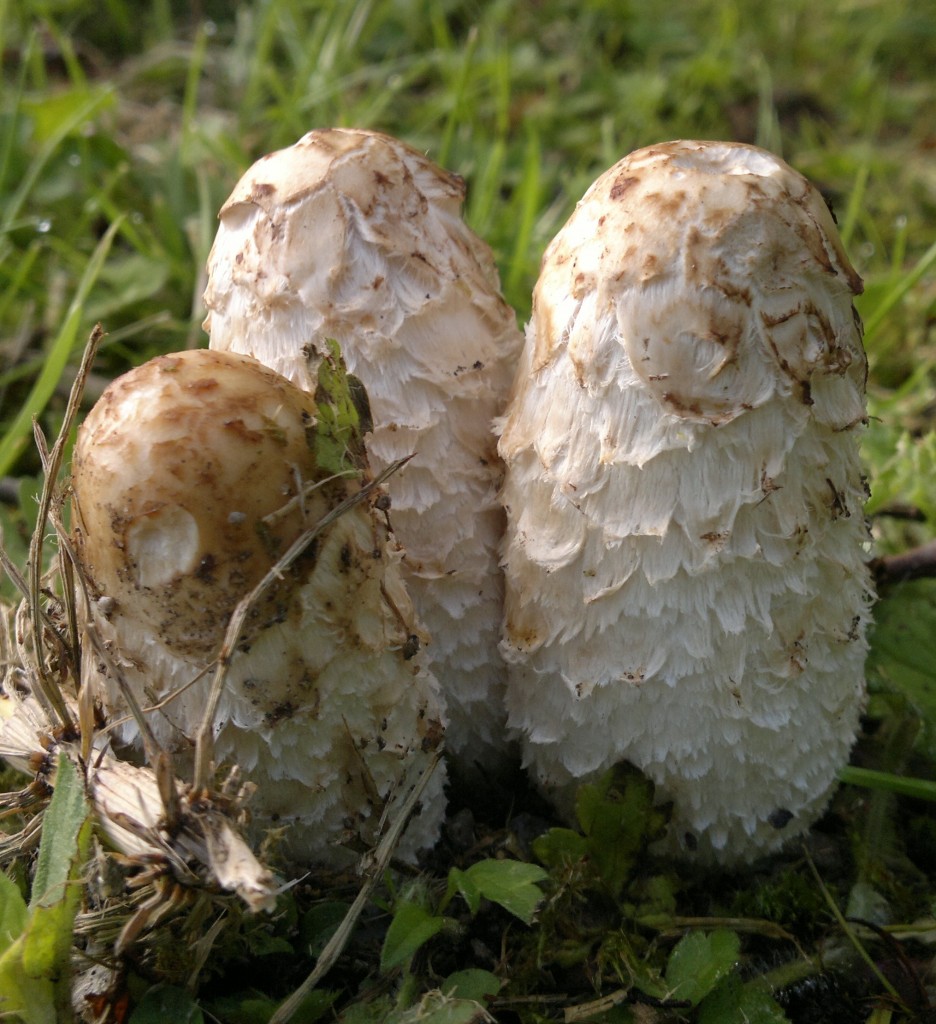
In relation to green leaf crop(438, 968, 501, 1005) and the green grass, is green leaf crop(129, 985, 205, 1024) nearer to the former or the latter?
the green grass

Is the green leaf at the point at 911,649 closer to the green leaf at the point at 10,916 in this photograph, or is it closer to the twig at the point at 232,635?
the twig at the point at 232,635

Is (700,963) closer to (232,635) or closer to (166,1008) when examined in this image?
(166,1008)

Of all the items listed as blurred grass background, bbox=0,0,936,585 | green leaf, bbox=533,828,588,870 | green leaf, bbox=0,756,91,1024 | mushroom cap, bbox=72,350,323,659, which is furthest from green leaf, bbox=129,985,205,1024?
blurred grass background, bbox=0,0,936,585

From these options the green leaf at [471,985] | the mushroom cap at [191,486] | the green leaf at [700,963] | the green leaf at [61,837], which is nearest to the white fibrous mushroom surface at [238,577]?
the mushroom cap at [191,486]

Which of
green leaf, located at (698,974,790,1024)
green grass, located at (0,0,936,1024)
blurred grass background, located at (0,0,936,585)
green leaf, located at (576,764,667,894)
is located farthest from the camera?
blurred grass background, located at (0,0,936,585)

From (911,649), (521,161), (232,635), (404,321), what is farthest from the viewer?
(521,161)

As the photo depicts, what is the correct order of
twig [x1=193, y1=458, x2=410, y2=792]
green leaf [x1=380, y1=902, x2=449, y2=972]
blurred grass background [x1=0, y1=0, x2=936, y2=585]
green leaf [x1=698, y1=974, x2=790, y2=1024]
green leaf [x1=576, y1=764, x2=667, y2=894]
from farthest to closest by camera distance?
blurred grass background [x1=0, y1=0, x2=936, y2=585] < green leaf [x1=576, y1=764, x2=667, y2=894] < green leaf [x1=698, y1=974, x2=790, y2=1024] < green leaf [x1=380, y1=902, x2=449, y2=972] < twig [x1=193, y1=458, x2=410, y2=792]

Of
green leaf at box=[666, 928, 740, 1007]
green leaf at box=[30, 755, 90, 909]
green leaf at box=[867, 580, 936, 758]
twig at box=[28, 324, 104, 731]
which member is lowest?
green leaf at box=[666, 928, 740, 1007]

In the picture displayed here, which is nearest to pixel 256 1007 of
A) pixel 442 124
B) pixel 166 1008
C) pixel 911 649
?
pixel 166 1008
